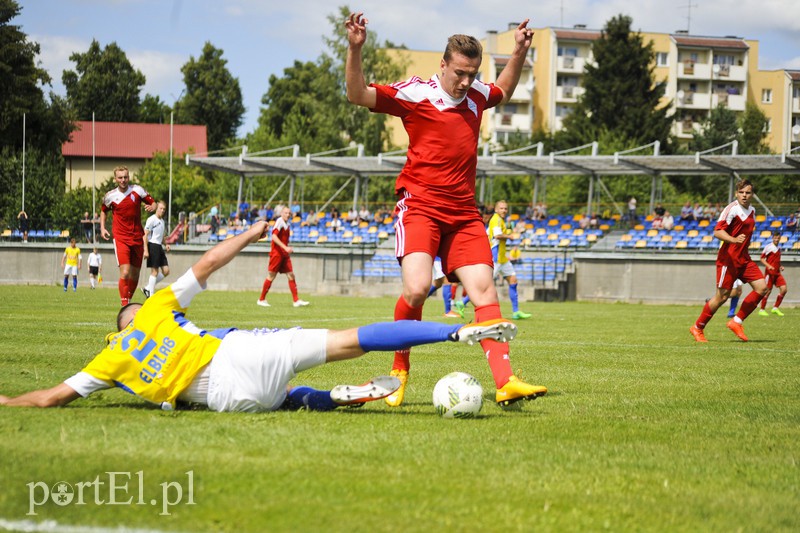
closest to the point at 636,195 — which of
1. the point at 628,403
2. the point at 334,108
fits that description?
the point at 334,108

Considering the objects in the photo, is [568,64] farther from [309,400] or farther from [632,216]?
[309,400]

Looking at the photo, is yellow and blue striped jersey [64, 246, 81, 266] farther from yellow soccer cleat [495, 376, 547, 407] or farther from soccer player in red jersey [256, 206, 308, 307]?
yellow soccer cleat [495, 376, 547, 407]

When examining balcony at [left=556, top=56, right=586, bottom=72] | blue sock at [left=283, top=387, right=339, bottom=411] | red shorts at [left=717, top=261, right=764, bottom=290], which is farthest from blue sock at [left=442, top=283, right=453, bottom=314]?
balcony at [left=556, top=56, right=586, bottom=72]

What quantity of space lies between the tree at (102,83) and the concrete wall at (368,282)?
49073 mm

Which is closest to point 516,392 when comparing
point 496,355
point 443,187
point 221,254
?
point 496,355

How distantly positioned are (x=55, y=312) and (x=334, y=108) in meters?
54.9

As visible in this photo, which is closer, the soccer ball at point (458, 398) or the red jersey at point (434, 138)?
the soccer ball at point (458, 398)

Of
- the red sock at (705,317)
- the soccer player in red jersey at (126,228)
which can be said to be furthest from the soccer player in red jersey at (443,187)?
the soccer player in red jersey at (126,228)

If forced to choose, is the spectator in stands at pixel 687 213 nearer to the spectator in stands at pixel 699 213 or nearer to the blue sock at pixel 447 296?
the spectator in stands at pixel 699 213

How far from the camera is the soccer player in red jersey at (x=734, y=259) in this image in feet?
46.0

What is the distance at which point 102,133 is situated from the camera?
7962cm

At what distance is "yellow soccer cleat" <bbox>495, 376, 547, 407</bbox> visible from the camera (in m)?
6.33

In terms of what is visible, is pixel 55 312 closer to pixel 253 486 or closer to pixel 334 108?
pixel 253 486
